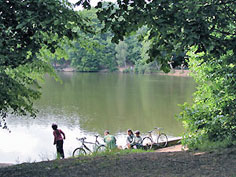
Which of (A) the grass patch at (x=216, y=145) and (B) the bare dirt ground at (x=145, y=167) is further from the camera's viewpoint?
(A) the grass patch at (x=216, y=145)

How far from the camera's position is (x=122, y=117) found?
20797mm

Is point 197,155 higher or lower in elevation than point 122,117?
higher

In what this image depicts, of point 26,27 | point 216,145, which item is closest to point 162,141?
point 216,145

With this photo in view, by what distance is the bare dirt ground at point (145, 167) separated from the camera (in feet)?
14.4

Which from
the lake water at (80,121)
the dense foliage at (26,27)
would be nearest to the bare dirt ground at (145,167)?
the dense foliage at (26,27)

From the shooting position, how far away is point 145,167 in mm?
4773

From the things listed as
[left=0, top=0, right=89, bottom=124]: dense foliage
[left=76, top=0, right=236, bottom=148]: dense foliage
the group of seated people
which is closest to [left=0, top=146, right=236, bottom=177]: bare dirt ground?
[left=0, top=0, right=89, bottom=124]: dense foliage

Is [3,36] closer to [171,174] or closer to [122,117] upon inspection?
[171,174]

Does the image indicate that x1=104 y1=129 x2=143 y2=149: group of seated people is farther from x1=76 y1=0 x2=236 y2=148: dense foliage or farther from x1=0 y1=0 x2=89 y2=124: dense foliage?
x1=76 y1=0 x2=236 y2=148: dense foliage

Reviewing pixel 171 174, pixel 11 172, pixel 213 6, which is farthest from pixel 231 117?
pixel 11 172

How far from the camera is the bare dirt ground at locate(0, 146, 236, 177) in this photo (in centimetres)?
440

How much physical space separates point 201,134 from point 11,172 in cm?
406

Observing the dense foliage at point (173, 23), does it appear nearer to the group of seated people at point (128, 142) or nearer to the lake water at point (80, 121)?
the group of seated people at point (128, 142)

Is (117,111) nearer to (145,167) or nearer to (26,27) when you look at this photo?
(145,167)
